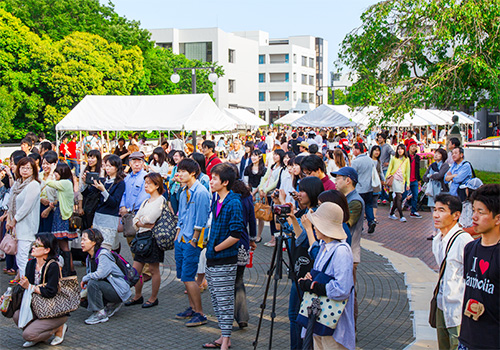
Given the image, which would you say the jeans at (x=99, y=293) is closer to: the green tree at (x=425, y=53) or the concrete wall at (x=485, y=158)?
the green tree at (x=425, y=53)

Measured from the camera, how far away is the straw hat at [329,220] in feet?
13.8

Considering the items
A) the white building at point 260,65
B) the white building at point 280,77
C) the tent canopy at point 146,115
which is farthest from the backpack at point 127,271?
the white building at point 280,77

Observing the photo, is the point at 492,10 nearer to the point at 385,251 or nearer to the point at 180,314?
the point at 385,251

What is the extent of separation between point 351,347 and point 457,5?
1264cm

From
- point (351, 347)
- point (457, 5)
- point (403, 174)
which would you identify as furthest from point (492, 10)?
point (351, 347)

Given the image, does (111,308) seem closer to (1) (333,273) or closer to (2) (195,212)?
(2) (195,212)

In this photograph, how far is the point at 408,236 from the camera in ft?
38.8

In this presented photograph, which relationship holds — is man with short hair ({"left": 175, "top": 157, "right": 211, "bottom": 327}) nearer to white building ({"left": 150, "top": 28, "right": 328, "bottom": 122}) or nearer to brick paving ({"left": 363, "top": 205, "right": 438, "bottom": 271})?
brick paving ({"left": 363, "top": 205, "right": 438, "bottom": 271})

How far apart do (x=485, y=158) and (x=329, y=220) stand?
1842 centimetres

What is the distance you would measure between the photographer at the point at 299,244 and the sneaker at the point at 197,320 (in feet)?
5.80

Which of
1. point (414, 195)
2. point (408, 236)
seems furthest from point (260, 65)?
point (408, 236)

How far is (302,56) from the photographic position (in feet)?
319

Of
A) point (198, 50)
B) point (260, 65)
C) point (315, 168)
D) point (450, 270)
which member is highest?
point (260, 65)

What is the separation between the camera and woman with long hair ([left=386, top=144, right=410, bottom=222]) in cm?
1341
